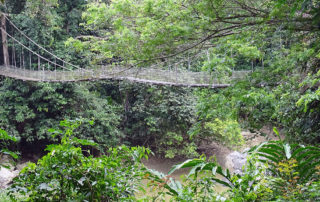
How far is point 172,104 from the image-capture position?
7258 millimetres

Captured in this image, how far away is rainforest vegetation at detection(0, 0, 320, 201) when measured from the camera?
0.75 meters

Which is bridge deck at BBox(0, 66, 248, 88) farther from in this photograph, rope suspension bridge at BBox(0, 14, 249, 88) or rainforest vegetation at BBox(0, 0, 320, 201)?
rainforest vegetation at BBox(0, 0, 320, 201)

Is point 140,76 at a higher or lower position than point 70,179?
lower

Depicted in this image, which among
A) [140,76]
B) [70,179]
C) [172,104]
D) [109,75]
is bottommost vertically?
[172,104]

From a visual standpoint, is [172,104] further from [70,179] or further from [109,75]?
[70,179]

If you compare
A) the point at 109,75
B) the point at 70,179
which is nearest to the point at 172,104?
the point at 109,75

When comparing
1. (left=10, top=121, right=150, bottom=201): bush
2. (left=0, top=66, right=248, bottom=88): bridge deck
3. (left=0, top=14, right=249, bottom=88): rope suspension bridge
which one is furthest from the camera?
(left=0, top=66, right=248, bottom=88): bridge deck

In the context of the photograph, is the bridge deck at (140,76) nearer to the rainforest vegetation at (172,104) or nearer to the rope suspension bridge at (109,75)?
the rope suspension bridge at (109,75)

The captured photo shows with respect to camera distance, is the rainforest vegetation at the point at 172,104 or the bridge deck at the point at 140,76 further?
the bridge deck at the point at 140,76

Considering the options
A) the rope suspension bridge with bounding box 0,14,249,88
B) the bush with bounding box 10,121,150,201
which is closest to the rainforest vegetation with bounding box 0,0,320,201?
the bush with bounding box 10,121,150,201

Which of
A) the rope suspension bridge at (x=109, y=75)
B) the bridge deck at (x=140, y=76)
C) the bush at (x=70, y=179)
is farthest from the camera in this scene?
the bridge deck at (x=140, y=76)

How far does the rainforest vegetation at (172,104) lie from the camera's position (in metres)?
0.75

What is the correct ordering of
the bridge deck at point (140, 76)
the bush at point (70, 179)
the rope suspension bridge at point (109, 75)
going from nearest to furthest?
the bush at point (70, 179) < the rope suspension bridge at point (109, 75) < the bridge deck at point (140, 76)

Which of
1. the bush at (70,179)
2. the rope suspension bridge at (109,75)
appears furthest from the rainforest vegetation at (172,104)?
the rope suspension bridge at (109,75)
